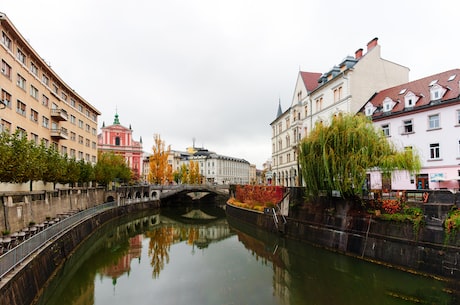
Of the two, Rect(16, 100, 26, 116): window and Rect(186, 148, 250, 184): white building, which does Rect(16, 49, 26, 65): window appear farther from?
Rect(186, 148, 250, 184): white building

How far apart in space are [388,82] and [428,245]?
25150mm

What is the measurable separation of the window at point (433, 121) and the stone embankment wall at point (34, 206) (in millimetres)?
32559

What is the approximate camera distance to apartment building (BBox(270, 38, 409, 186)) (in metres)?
34.7

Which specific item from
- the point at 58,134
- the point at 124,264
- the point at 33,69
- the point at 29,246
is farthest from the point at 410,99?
the point at 58,134

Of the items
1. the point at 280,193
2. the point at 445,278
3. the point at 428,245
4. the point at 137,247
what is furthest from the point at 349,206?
the point at 137,247

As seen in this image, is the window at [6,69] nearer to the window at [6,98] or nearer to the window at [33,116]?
the window at [6,98]

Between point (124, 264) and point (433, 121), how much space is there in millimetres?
27950

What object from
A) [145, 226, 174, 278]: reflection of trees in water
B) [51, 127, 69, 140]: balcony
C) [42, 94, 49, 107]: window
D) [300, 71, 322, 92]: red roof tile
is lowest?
[145, 226, 174, 278]: reflection of trees in water

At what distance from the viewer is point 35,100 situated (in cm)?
3225

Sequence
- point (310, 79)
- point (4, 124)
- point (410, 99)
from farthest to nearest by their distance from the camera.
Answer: point (310, 79) < point (410, 99) < point (4, 124)

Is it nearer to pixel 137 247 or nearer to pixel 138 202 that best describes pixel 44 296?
pixel 137 247

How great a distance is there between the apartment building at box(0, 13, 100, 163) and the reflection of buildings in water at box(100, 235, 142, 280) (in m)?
11.6

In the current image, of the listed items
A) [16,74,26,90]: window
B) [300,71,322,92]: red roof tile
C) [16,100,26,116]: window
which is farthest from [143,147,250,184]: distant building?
[16,74,26,90]: window

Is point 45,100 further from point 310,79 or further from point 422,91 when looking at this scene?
point 422,91
